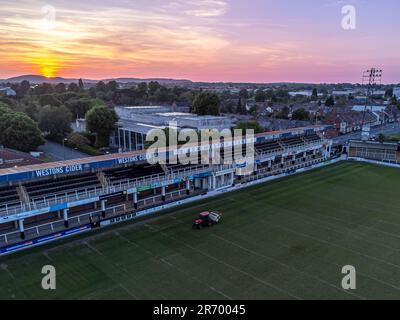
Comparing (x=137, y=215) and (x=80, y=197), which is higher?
(x=80, y=197)

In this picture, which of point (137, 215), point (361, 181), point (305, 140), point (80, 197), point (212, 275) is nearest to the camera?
point (212, 275)

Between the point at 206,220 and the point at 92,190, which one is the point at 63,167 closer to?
the point at 92,190

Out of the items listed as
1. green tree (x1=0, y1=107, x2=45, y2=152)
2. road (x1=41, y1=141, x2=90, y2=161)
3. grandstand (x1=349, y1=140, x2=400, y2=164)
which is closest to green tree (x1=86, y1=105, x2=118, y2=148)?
road (x1=41, y1=141, x2=90, y2=161)

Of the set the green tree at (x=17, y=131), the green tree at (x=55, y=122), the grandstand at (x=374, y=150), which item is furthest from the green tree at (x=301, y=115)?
the green tree at (x=17, y=131)

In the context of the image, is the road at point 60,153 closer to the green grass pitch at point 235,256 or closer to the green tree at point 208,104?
the green grass pitch at point 235,256

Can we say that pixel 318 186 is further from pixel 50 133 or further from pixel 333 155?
pixel 50 133

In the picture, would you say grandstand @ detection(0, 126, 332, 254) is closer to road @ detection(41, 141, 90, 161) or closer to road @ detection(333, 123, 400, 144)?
road @ detection(41, 141, 90, 161)
